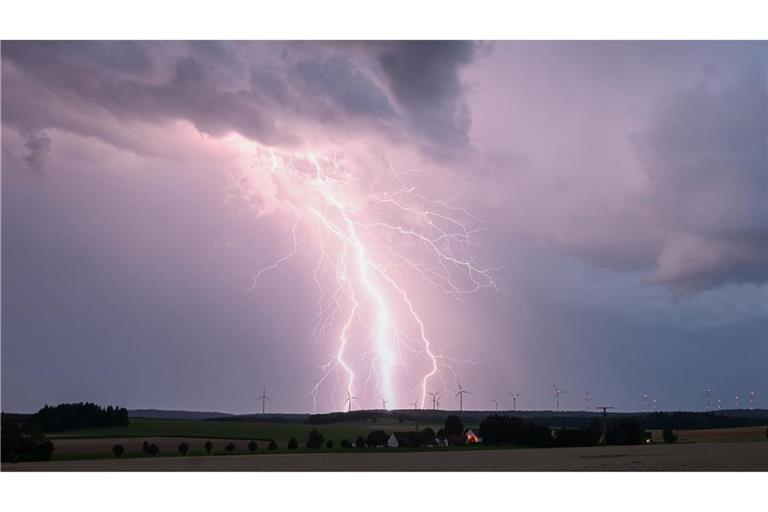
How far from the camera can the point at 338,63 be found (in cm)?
2709

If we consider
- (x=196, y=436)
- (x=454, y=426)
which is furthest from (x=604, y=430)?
(x=196, y=436)

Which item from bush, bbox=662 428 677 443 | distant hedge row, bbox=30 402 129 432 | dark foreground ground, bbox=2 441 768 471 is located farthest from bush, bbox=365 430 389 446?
bush, bbox=662 428 677 443

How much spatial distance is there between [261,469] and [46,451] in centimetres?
772

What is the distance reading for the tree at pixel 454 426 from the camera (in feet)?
120

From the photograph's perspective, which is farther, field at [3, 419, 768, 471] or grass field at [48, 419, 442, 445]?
grass field at [48, 419, 442, 445]

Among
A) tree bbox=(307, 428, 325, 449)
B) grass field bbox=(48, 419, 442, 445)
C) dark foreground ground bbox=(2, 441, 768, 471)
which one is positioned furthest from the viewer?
tree bbox=(307, 428, 325, 449)

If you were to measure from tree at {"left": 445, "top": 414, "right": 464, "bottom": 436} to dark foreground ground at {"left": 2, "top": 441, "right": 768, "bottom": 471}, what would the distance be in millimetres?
3306

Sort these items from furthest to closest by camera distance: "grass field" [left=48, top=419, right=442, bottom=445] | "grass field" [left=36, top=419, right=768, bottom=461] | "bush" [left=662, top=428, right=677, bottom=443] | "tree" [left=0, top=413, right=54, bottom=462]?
"bush" [left=662, top=428, right=677, bottom=443] → "grass field" [left=48, top=419, right=442, bottom=445] → "grass field" [left=36, top=419, right=768, bottom=461] → "tree" [left=0, top=413, right=54, bottom=462]

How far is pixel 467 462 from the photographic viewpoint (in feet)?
89.8

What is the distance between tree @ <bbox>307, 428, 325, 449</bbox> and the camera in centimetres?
3341

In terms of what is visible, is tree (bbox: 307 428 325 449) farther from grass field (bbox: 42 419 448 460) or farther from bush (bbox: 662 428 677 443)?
bush (bbox: 662 428 677 443)

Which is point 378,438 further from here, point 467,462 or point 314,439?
point 467,462
